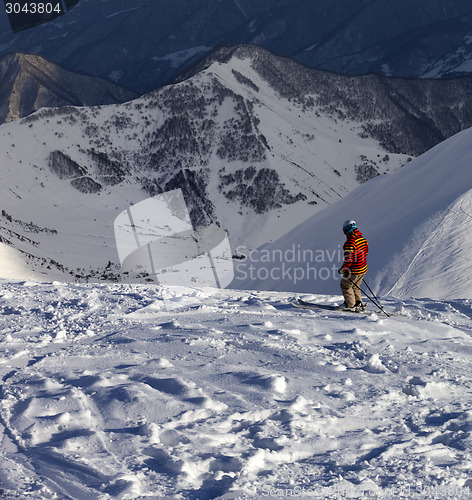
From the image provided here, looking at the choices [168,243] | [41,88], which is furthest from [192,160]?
[41,88]

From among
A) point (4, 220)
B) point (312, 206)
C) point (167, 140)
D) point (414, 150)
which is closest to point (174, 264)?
point (4, 220)

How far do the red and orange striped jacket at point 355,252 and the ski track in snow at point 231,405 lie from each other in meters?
0.79

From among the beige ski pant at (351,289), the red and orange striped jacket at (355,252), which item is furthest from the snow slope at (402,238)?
the red and orange striped jacket at (355,252)

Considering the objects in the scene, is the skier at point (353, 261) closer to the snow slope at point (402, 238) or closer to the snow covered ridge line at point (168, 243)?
the snow slope at point (402, 238)

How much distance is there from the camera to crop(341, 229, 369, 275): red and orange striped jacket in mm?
10844

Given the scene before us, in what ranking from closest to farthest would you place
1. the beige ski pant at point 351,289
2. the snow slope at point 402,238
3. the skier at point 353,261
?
the skier at point 353,261 → the beige ski pant at point 351,289 → the snow slope at point 402,238

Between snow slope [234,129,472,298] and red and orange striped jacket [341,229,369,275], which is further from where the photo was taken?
snow slope [234,129,472,298]

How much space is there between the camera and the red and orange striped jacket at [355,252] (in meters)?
10.8

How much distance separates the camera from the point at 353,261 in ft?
36.0

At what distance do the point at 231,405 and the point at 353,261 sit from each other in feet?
15.3

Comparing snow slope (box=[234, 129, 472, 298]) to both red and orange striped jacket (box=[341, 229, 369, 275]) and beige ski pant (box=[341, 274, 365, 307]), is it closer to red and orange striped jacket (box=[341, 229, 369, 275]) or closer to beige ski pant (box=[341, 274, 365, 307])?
beige ski pant (box=[341, 274, 365, 307])

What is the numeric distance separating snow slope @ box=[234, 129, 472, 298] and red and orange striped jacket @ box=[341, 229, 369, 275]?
5575mm

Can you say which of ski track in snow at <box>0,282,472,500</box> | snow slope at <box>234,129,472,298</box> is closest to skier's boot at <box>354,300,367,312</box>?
ski track in snow at <box>0,282,472,500</box>

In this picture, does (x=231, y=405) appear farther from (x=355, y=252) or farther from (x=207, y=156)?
(x=207, y=156)
